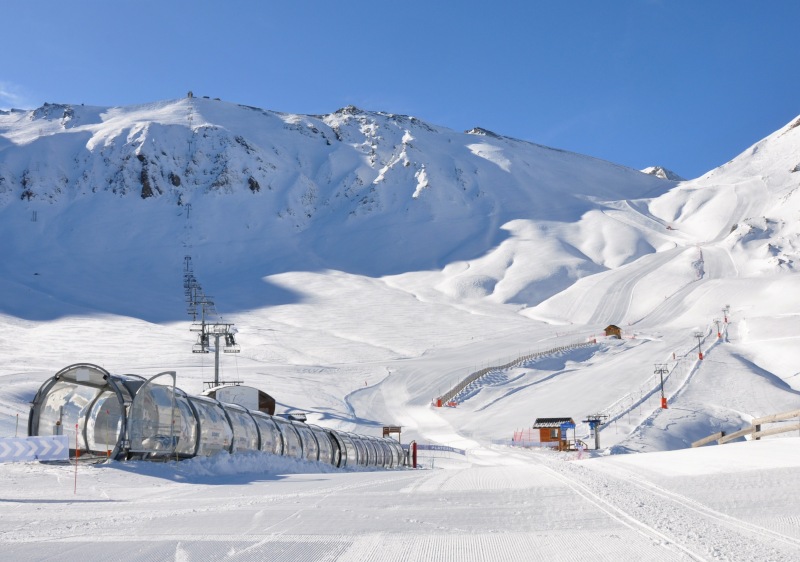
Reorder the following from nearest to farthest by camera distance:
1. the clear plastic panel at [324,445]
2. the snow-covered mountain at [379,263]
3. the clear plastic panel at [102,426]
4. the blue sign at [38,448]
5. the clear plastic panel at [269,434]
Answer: the blue sign at [38,448], the clear plastic panel at [102,426], the clear plastic panel at [269,434], the clear plastic panel at [324,445], the snow-covered mountain at [379,263]

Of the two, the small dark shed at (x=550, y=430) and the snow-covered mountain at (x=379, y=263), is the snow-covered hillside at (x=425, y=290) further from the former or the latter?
the small dark shed at (x=550, y=430)

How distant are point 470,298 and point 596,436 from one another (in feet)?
245

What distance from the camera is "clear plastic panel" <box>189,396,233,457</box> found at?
17.3m

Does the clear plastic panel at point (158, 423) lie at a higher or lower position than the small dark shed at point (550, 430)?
higher

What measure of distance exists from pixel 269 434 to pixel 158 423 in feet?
14.8

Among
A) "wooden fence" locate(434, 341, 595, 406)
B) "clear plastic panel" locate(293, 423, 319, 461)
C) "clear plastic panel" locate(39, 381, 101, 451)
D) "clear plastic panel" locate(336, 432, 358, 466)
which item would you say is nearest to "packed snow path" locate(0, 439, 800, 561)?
"clear plastic panel" locate(39, 381, 101, 451)

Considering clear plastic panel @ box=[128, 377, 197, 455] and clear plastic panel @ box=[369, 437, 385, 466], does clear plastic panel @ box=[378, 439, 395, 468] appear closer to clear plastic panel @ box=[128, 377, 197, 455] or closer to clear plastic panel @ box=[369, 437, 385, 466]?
clear plastic panel @ box=[369, 437, 385, 466]

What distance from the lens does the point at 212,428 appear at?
58.0 ft

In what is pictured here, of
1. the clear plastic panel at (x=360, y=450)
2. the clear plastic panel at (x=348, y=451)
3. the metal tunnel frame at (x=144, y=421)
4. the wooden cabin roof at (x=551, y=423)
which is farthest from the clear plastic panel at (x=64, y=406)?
the wooden cabin roof at (x=551, y=423)

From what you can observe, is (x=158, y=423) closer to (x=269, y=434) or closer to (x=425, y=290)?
(x=269, y=434)

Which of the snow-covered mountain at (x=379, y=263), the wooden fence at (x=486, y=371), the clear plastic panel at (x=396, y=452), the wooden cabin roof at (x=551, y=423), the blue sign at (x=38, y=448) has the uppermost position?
the snow-covered mountain at (x=379, y=263)

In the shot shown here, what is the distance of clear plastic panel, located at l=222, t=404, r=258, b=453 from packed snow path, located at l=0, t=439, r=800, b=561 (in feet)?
19.2

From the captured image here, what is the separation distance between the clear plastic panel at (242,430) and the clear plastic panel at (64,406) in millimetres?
3447

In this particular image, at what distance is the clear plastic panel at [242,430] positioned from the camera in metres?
18.6
